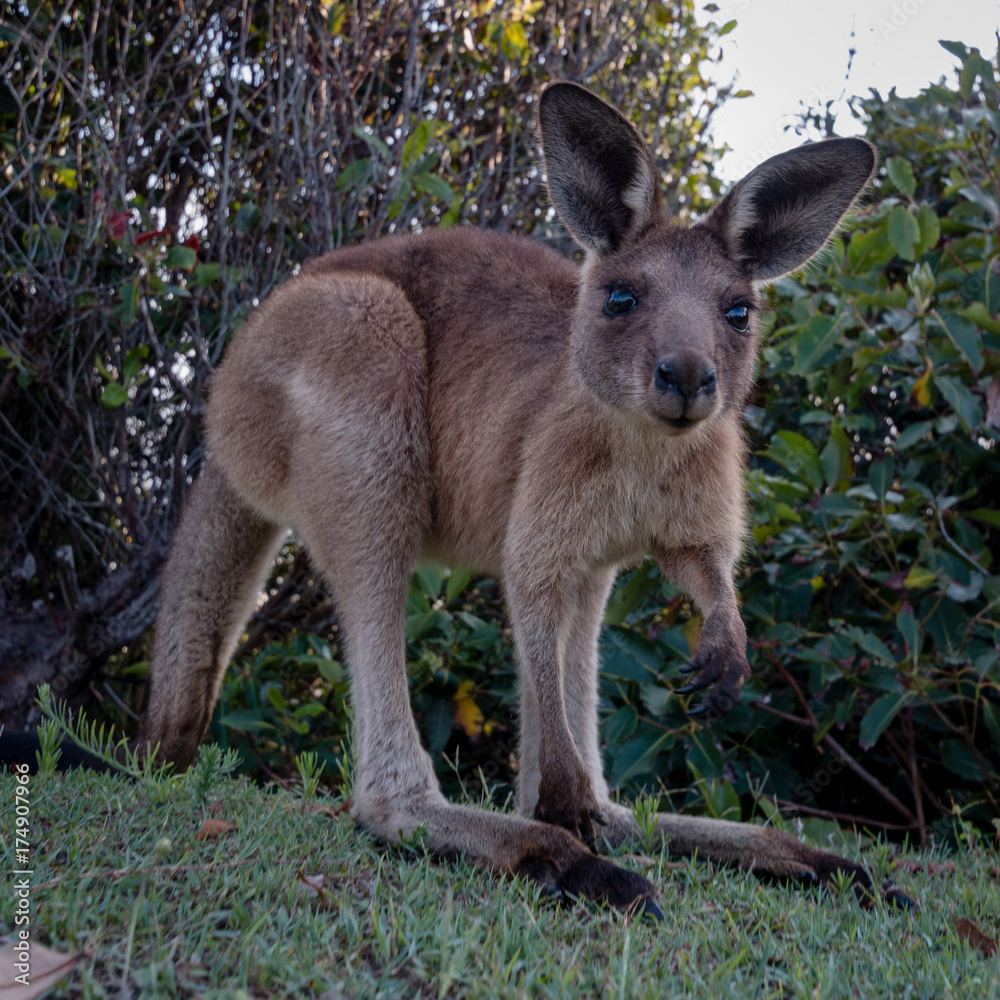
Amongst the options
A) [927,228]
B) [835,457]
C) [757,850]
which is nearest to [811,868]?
[757,850]

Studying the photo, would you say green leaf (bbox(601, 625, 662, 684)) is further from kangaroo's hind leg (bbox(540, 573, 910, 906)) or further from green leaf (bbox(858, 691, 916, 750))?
green leaf (bbox(858, 691, 916, 750))

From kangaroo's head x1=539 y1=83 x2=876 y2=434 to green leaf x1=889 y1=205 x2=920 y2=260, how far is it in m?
0.82

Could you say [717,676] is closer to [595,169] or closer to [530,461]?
[530,461]

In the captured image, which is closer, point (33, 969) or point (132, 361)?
point (33, 969)

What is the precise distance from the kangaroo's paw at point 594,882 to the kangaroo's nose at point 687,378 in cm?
93

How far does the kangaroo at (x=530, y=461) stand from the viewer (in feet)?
6.97

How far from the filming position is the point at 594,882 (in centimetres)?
178

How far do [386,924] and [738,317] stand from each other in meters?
1.55

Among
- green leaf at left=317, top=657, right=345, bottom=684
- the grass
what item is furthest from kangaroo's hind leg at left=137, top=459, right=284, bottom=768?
the grass

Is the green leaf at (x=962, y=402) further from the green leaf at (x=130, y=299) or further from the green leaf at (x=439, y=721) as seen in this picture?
the green leaf at (x=130, y=299)

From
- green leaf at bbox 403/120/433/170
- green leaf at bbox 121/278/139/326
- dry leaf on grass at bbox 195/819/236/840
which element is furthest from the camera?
green leaf at bbox 403/120/433/170

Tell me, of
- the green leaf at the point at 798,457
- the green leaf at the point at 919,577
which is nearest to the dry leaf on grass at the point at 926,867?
the green leaf at the point at 919,577

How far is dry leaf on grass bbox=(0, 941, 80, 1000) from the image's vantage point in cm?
113

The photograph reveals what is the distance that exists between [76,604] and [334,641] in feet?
Result: 3.46
